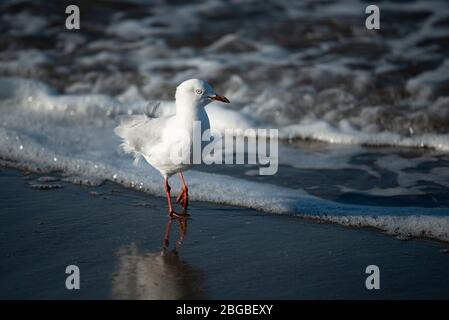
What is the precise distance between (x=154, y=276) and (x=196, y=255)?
43 centimetres

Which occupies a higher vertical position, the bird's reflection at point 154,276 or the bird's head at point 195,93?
the bird's head at point 195,93

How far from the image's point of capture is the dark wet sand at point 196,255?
3.82 metres

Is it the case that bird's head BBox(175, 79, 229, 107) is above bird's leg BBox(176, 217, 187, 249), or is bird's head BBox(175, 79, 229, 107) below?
above

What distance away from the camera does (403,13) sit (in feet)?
34.6

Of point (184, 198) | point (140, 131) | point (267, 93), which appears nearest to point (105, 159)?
point (140, 131)

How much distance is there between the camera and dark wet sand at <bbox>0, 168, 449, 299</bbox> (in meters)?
3.82

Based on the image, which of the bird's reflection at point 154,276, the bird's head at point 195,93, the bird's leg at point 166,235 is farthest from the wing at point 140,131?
A: the bird's reflection at point 154,276

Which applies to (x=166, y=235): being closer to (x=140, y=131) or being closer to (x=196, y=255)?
(x=196, y=255)

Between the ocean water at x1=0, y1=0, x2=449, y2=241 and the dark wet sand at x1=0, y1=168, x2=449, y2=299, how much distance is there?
37cm

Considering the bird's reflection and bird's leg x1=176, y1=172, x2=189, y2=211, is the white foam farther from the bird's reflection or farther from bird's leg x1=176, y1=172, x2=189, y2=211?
the bird's reflection

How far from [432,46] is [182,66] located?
356cm

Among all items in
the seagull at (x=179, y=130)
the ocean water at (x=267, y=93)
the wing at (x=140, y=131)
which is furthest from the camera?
the ocean water at (x=267, y=93)

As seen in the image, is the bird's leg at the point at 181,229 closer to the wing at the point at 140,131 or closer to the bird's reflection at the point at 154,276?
the bird's reflection at the point at 154,276

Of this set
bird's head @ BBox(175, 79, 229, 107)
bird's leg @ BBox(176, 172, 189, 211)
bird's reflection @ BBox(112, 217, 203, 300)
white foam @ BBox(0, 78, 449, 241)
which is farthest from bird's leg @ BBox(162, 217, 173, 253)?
bird's head @ BBox(175, 79, 229, 107)
